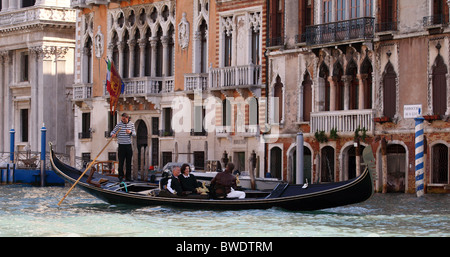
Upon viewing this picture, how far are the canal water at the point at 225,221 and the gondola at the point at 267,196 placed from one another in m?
0.13

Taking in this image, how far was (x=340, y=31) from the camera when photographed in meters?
25.0

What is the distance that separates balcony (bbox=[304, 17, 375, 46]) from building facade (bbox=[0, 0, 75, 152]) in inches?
503

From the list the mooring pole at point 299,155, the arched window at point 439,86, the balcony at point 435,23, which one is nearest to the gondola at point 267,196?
the mooring pole at point 299,155

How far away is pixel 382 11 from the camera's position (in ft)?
79.4

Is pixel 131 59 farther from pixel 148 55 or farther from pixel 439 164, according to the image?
pixel 439 164

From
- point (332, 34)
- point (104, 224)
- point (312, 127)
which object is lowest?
point (104, 224)

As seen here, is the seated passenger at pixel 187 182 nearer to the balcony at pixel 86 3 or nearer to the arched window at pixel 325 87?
the arched window at pixel 325 87

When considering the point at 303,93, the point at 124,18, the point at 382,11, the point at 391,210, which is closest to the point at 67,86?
the point at 124,18

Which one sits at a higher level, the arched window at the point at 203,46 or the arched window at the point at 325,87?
the arched window at the point at 203,46

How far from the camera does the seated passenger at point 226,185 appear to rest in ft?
59.1

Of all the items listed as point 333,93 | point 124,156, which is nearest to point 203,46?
point 333,93

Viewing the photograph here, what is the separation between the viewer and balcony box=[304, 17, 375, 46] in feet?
79.9

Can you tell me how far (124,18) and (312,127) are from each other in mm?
8701
